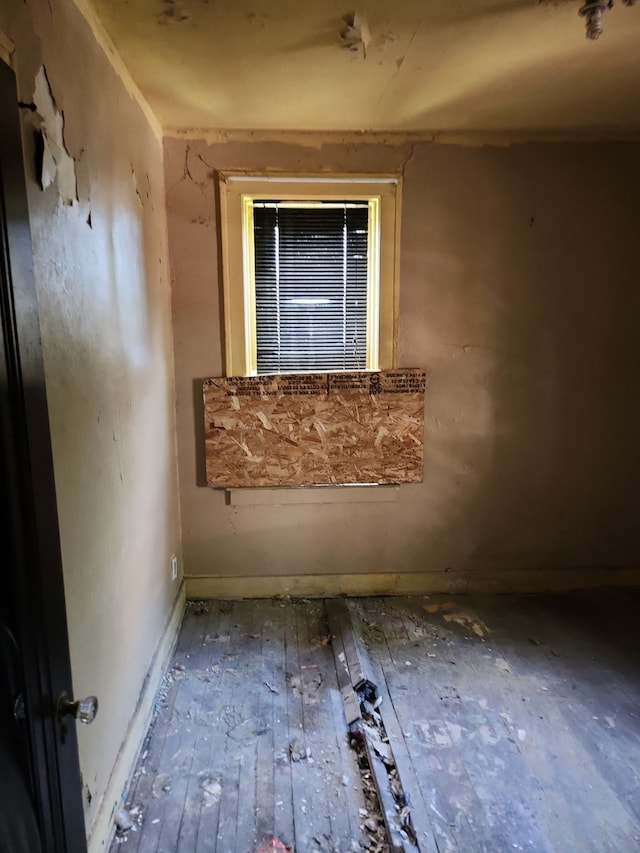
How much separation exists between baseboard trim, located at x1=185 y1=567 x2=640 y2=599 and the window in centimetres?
118

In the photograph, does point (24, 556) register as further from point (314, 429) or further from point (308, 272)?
point (308, 272)

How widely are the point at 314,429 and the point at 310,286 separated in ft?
2.48

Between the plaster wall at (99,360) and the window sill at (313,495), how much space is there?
0.60m

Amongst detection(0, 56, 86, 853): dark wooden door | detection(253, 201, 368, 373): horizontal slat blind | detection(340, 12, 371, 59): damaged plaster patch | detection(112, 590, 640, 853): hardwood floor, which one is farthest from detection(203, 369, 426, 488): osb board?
detection(0, 56, 86, 853): dark wooden door

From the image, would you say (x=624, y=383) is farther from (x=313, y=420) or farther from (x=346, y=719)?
(x=346, y=719)

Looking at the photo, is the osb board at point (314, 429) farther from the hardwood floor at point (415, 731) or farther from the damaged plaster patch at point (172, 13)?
the damaged plaster patch at point (172, 13)

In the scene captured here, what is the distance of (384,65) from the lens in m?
1.90

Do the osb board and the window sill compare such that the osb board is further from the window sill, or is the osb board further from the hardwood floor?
the hardwood floor

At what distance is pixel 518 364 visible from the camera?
2803mm

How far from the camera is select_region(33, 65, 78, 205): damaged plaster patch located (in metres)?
1.16

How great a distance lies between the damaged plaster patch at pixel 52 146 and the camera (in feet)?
3.81

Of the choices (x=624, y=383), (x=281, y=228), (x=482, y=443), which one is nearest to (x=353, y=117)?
(x=281, y=228)

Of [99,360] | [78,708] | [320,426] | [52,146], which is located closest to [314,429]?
[320,426]

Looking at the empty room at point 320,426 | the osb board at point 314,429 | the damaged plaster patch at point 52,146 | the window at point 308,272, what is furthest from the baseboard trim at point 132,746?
the damaged plaster patch at point 52,146
